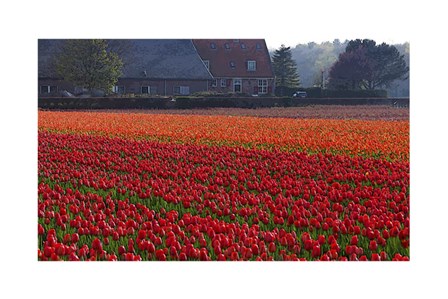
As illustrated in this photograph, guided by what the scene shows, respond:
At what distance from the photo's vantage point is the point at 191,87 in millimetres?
25516

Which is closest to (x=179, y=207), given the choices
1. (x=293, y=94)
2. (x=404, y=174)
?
(x=404, y=174)

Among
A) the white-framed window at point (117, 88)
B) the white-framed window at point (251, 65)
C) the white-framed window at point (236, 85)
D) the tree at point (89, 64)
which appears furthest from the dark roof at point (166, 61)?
the white-framed window at point (236, 85)

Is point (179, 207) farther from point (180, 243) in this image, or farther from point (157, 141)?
point (157, 141)

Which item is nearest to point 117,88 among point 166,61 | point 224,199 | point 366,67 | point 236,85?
point 166,61

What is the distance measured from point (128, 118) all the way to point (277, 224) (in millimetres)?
14353

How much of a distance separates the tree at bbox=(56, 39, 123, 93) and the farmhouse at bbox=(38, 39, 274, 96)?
0.25 m

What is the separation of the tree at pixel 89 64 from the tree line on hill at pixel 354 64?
13.6ft

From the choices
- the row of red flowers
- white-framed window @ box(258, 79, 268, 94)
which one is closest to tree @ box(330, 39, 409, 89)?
the row of red flowers

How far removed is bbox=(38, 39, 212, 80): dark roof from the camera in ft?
45.2

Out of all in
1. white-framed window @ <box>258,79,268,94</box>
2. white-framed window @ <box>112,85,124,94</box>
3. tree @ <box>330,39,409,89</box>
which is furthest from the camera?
white-framed window @ <box>258,79,268,94</box>

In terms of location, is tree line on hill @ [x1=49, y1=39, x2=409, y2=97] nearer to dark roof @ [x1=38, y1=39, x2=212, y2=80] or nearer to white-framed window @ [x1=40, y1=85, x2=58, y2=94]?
dark roof @ [x1=38, y1=39, x2=212, y2=80]

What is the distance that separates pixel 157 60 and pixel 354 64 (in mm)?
6879

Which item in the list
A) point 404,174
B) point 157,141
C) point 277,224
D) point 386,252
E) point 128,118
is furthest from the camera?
point 128,118
